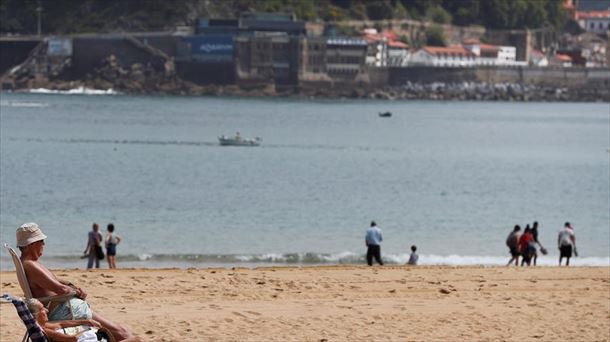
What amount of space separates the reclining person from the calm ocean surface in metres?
16.8

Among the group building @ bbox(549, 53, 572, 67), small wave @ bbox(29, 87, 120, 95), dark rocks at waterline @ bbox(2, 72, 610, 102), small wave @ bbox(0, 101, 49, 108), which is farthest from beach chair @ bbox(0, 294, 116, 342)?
building @ bbox(549, 53, 572, 67)

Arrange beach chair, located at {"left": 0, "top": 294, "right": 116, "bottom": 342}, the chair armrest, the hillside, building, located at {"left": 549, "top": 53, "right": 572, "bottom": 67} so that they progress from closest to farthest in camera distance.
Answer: beach chair, located at {"left": 0, "top": 294, "right": 116, "bottom": 342} → the chair armrest → the hillside → building, located at {"left": 549, "top": 53, "right": 572, "bottom": 67}

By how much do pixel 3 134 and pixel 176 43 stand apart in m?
82.7

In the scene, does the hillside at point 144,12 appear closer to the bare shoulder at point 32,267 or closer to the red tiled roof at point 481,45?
the red tiled roof at point 481,45

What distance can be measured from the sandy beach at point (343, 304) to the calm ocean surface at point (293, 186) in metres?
9.25

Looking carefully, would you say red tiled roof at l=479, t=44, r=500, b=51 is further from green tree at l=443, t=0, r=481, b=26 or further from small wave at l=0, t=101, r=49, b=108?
small wave at l=0, t=101, r=49, b=108

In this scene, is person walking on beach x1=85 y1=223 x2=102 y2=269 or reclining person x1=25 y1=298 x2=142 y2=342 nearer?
reclining person x1=25 y1=298 x2=142 y2=342

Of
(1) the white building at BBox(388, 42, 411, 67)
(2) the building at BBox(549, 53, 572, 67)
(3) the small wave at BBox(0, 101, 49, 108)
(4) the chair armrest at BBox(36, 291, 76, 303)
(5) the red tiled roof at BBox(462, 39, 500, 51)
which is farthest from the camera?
(2) the building at BBox(549, 53, 572, 67)

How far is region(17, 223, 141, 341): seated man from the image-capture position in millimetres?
11805

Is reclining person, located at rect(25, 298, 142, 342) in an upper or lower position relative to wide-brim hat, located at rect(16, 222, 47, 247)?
lower

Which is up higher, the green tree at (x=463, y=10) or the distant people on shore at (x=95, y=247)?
the green tree at (x=463, y=10)

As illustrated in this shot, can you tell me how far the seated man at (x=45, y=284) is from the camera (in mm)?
11805

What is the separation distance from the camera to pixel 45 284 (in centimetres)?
1192

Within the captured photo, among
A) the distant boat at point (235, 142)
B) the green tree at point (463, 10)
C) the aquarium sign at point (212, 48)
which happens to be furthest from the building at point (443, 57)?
the distant boat at point (235, 142)
